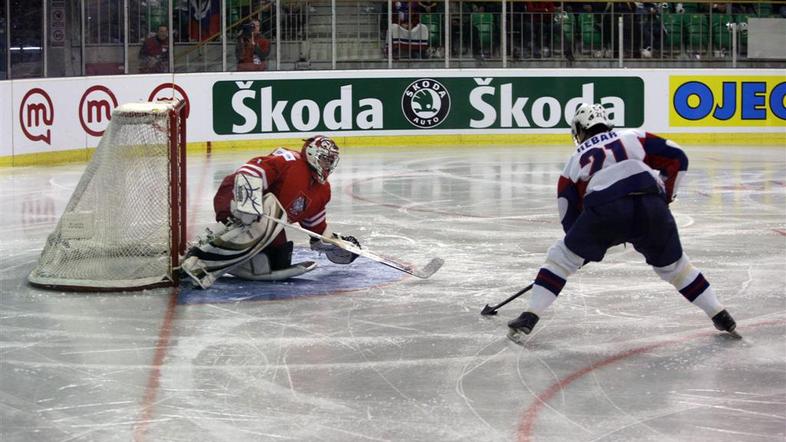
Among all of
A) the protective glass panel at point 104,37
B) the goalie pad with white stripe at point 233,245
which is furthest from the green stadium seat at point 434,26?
the goalie pad with white stripe at point 233,245

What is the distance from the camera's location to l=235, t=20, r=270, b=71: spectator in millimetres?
18594

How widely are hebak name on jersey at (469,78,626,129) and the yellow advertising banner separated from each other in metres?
1.01

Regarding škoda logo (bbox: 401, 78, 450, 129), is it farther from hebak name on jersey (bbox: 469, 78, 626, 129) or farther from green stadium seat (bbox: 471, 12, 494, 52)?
green stadium seat (bbox: 471, 12, 494, 52)

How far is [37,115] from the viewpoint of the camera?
51.7 feet

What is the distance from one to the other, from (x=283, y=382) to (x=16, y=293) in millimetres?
2736

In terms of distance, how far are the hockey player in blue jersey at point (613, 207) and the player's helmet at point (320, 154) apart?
1.88 metres

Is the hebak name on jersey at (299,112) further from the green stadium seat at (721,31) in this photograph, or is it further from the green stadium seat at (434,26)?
the green stadium seat at (721,31)

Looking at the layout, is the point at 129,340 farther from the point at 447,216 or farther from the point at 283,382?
the point at 447,216

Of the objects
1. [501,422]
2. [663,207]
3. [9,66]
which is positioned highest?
[9,66]

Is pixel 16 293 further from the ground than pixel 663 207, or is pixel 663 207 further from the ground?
pixel 663 207

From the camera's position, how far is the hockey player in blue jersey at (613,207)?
6.14 meters

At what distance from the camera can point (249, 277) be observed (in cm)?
795

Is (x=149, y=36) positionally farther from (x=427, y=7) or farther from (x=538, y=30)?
(x=538, y=30)

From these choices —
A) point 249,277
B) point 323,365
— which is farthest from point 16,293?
point 323,365
